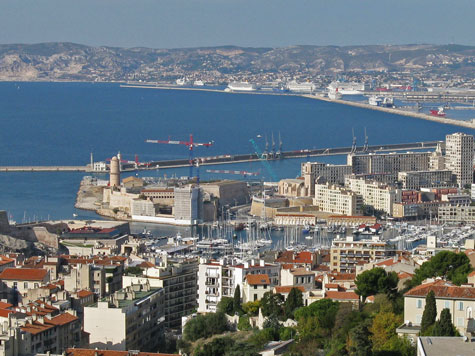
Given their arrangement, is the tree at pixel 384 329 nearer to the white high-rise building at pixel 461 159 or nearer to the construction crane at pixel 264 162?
the white high-rise building at pixel 461 159

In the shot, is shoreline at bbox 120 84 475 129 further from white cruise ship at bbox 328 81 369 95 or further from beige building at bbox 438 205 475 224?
beige building at bbox 438 205 475 224

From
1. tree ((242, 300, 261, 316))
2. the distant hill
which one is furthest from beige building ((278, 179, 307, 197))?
the distant hill

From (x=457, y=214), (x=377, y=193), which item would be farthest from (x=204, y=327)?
(x=377, y=193)

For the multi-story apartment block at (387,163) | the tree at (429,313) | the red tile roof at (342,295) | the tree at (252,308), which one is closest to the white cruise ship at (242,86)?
the multi-story apartment block at (387,163)

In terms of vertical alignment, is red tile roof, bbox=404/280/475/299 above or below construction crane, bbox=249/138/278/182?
below

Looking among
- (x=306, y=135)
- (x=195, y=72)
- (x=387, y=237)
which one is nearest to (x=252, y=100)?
(x=306, y=135)
